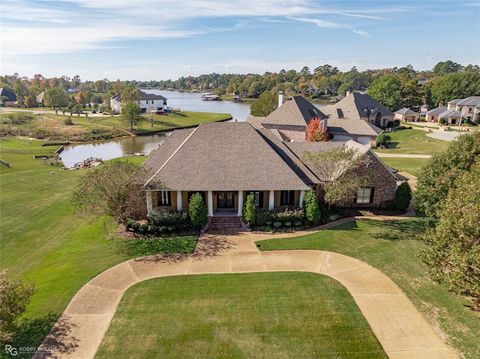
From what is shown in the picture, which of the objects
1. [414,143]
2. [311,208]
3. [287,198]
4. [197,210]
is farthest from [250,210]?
[414,143]

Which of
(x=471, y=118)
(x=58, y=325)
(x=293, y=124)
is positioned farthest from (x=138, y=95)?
(x=58, y=325)

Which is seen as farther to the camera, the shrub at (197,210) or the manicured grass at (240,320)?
the shrub at (197,210)

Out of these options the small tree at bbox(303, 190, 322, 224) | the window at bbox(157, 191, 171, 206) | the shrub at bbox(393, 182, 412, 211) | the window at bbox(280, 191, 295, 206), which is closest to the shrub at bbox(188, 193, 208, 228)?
the window at bbox(157, 191, 171, 206)

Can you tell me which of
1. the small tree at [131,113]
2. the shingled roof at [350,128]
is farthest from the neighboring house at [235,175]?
the small tree at [131,113]

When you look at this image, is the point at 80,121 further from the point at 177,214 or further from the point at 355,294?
the point at 355,294

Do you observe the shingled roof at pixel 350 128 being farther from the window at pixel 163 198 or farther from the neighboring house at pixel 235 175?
the window at pixel 163 198

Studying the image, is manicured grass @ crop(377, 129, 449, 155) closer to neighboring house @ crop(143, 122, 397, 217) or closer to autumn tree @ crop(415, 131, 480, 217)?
neighboring house @ crop(143, 122, 397, 217)

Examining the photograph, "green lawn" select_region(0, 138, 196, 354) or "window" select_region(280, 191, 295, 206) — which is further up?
"window" select_region(280, 191, 295, 206)
